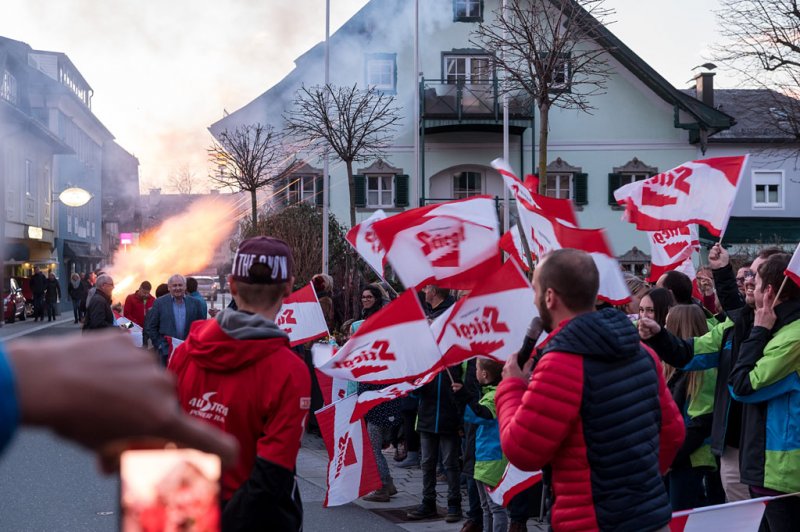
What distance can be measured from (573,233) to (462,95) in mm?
25600

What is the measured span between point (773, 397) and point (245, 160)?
20421mm

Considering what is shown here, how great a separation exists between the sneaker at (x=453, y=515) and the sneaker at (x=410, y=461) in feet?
7.85

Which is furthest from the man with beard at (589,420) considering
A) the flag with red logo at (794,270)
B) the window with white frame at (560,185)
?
the window with white frame at (560,185)

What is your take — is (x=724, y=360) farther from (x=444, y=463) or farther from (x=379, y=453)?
(x=379, y=453)

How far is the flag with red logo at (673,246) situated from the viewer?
7773 mm

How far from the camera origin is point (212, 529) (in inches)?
40.8

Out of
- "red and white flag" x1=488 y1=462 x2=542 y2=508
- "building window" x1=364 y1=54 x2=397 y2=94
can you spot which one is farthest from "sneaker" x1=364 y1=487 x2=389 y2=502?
"building window" x1=364 y1=54 x2=397 y2=94

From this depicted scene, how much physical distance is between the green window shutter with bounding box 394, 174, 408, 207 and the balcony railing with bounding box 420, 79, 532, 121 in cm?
230

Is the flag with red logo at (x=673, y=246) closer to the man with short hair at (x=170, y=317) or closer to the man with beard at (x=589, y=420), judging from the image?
the man with beard at (x=589, y=420)

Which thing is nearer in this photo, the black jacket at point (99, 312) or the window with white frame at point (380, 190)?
the black jacket at point (99, 312)

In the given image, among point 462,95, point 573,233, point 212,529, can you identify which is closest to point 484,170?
point 462,95

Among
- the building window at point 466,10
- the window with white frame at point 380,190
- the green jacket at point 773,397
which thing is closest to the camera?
the green jacket at point 773,397

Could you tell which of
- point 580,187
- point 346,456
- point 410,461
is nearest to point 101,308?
point 410,461

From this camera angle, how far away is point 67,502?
26.5 feet
